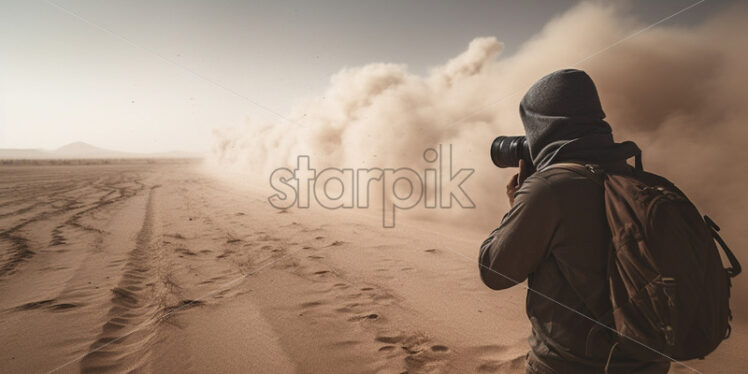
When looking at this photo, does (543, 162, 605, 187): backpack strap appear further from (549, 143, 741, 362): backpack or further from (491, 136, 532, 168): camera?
(491, 136, 532, 168): camera

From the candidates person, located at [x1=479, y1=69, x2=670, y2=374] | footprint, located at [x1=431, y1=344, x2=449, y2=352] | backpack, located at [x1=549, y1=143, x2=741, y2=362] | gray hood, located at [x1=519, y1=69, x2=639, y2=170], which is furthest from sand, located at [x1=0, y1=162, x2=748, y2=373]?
gray hood, located at [x1=519, y1=69, x2=639, y2=170]

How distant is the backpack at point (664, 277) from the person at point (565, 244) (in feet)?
0.28

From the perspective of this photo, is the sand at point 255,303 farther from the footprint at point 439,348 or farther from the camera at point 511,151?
the camera at point 511,151

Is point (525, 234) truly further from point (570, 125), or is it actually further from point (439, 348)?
point (439, 348)

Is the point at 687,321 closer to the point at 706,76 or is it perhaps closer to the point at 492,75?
the point at 706,76

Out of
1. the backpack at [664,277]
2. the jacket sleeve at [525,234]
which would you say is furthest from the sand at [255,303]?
the backpack at [664,277]

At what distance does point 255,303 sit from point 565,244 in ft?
10.2

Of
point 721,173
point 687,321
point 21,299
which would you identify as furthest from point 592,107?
point 721,173

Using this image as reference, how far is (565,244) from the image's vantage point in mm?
1170

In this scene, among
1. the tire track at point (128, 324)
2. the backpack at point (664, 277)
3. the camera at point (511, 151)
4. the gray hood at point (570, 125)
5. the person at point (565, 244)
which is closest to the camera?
the backpack at point (664, 277)

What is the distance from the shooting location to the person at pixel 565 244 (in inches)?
44.9

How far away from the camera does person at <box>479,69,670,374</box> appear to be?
1.14 meters

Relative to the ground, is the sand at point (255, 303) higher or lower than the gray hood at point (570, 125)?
lower

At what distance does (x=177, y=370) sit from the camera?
2393 mm
